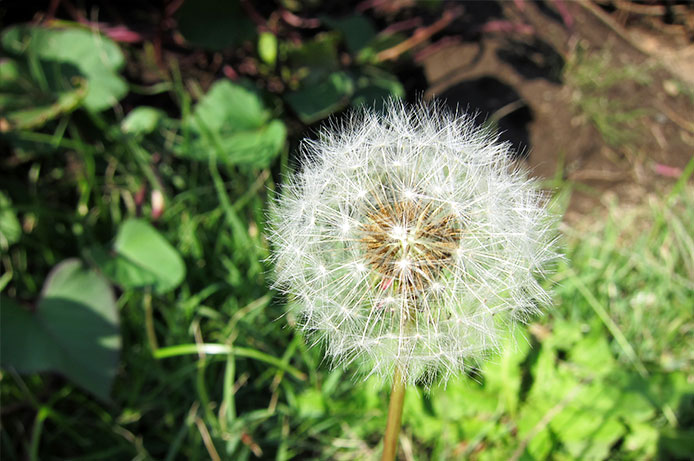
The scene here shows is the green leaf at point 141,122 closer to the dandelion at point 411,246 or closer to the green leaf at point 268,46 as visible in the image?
the green leaf at point 268,46

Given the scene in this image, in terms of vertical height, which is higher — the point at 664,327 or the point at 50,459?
the point at 664,327

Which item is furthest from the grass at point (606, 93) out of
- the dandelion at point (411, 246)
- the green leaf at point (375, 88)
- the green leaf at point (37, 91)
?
the green leaf at point (37, 91)

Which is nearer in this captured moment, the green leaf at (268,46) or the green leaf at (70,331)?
the green leaf at (70,331)

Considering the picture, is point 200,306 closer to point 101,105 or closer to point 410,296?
point 101,105

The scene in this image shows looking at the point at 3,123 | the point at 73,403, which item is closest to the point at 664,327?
the point at 73,403

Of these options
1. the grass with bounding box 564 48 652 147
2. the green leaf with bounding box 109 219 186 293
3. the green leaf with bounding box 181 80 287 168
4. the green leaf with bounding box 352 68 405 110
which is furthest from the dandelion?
the grass with bounding box 564 48 652 147

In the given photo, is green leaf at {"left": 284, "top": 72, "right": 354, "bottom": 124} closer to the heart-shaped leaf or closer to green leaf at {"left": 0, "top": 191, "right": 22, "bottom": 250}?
the heart-shaped leaf
